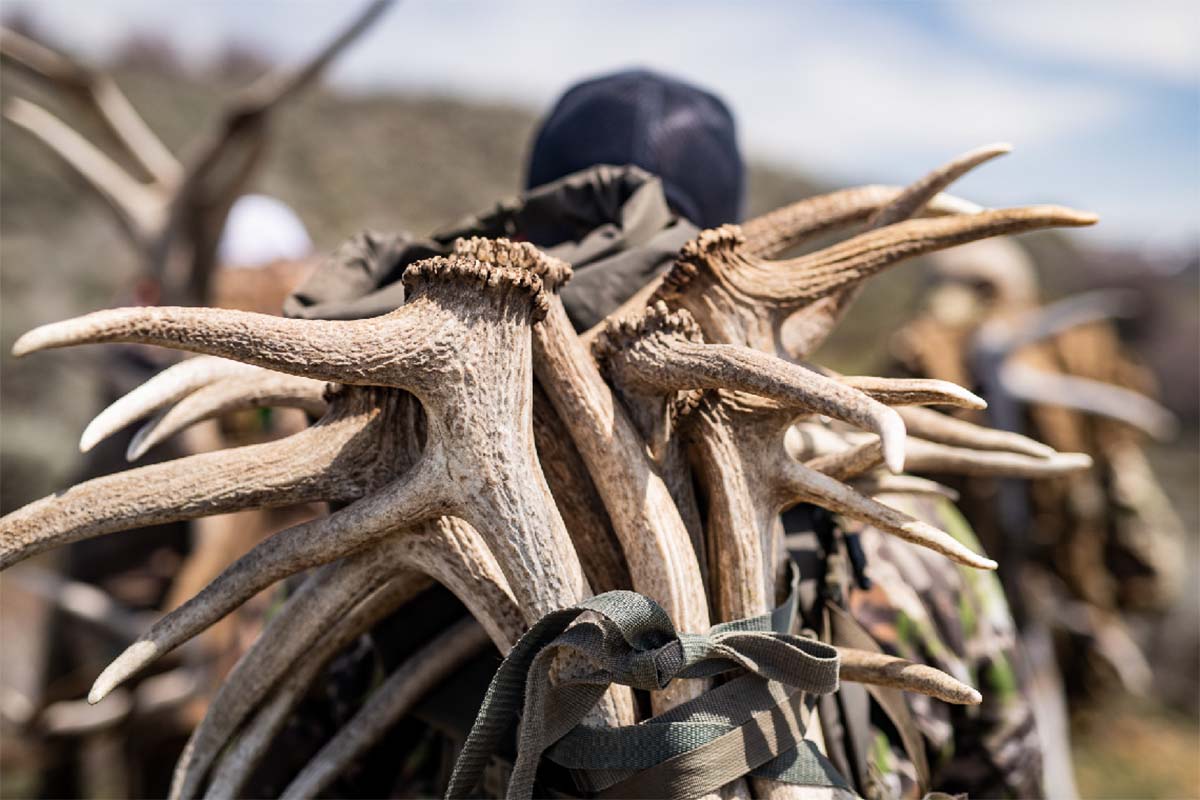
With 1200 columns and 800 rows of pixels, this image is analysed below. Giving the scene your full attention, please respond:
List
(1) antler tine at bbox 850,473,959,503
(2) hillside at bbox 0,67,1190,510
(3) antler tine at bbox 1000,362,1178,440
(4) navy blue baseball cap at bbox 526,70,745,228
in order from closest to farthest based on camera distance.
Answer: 1. (1) antler tine at bbox 850,473,959,503
2. (4) navy blue baseball cap at bbox 526,70,745,228
3. (3) antler tine at bbox 1000,362,1178,440
4. (2) hillside at bbox 0,67,1190,510

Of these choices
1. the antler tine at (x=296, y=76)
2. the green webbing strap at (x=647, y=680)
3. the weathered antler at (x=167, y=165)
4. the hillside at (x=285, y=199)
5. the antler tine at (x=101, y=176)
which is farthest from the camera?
the hillside at (x=285, y=199)

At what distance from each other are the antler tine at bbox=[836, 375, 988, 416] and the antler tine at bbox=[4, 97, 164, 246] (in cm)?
444

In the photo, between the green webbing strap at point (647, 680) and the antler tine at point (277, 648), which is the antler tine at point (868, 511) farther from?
the antler tine at point (277, 648)

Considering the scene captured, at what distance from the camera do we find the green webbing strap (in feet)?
3.86

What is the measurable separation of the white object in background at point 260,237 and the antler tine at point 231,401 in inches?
143

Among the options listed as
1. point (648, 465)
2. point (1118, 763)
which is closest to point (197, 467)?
point (648, 465)

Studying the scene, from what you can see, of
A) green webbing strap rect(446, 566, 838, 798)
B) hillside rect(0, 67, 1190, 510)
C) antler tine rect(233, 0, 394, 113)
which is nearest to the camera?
green webbing strap rect(446, 566, 838, 798)

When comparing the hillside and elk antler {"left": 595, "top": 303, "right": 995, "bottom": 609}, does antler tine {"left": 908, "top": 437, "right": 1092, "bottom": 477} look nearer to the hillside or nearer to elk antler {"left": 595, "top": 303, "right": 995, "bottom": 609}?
elk antler {"left": 595, "top": 303, "right": 995, "bottom": 609}

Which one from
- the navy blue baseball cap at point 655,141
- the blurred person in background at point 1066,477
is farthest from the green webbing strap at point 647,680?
the blurred person in background at point 1066,477

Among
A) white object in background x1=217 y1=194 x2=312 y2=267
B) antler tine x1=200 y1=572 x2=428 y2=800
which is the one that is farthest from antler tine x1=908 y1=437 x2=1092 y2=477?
white object in background x1=217 y1=194 x2=312 y2=267

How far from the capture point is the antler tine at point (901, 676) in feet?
4.13

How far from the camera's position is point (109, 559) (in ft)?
14.6

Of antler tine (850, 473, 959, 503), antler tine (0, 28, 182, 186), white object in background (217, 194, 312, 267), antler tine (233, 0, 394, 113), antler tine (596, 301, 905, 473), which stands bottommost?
antler tine (850, 473, 959, 503)

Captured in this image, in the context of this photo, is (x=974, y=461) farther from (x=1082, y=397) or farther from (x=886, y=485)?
(x=1082, y=397)
